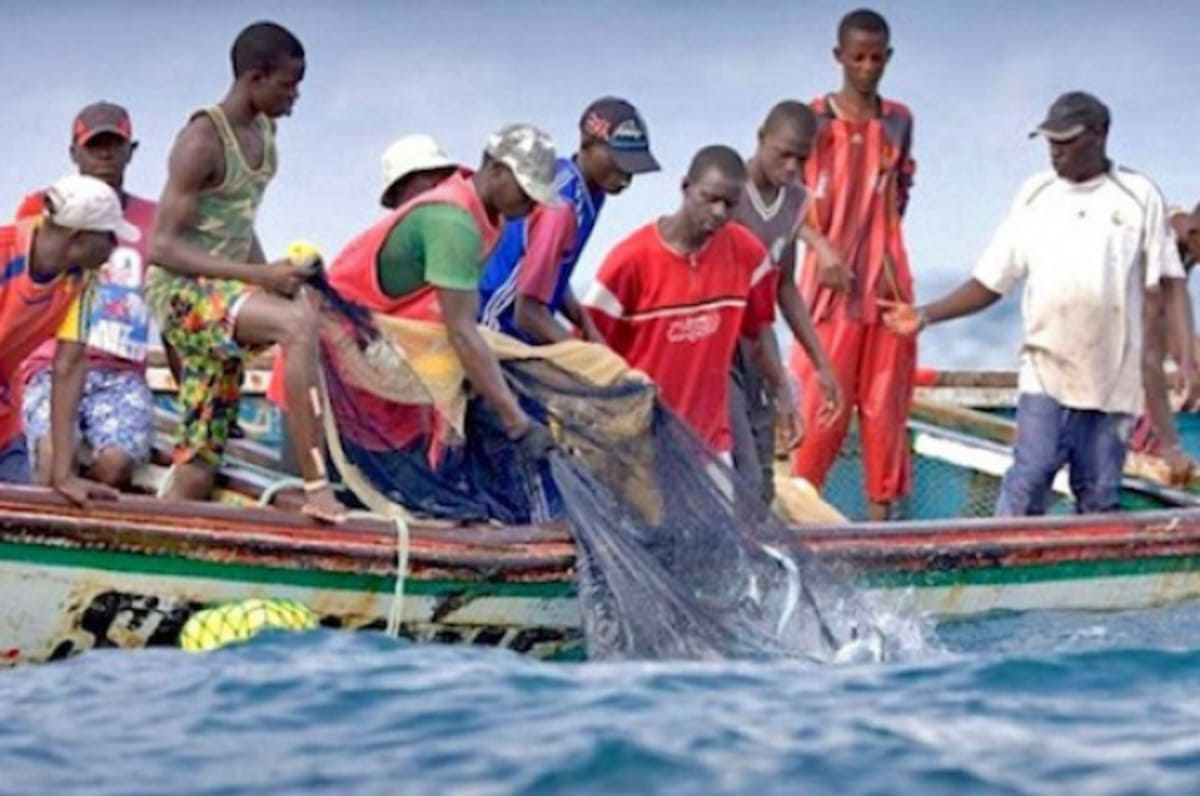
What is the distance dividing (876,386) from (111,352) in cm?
329

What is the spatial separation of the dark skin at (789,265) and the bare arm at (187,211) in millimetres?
2299

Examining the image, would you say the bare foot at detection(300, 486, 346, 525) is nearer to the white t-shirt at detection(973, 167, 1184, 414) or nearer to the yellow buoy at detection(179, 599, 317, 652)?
Result: the yellow buoy at detection(179, 599, 317, 652)

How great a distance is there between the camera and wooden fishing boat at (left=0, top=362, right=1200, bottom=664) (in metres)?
8.90

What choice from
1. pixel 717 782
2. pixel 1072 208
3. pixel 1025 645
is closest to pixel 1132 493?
pixel 1072 208

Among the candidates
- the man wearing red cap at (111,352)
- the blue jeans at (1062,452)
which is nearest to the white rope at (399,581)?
the man wearing red cap at (111,352)

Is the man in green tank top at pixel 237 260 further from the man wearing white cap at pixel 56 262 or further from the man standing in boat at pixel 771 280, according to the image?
the man standing in boat at pixel 771 280

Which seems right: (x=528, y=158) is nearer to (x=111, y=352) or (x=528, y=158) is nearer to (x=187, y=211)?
(x=187, y=211)

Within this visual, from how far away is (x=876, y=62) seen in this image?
1182 centimetres

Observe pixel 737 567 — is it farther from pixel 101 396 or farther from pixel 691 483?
pixel 101 396

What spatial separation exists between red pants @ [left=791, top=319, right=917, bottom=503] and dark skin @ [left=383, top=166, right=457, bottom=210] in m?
1.90

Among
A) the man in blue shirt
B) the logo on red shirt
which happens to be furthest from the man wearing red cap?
the logo on red shirt

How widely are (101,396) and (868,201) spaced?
3.34m

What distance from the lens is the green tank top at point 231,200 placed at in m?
9.34

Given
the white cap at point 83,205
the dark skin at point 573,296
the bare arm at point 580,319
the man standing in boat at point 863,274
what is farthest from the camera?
the man standing in boat at point 863,274
